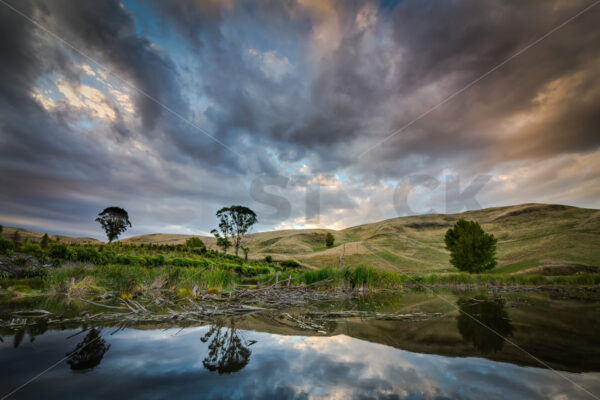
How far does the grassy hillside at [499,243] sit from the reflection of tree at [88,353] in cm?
2078

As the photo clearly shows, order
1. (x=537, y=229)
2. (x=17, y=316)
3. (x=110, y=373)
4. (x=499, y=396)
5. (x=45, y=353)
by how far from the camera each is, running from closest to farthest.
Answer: (x=499, y=396), (x=110, y=373), (x=45, y=353), (x=17, y=316), (x=537, y=229)

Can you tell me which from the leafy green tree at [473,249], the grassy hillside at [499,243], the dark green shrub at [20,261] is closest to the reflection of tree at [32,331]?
the dark green shrub at [20,261]

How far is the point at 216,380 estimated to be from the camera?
1.86 meters

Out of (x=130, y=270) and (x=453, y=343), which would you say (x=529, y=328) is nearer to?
(x=453, y=343)

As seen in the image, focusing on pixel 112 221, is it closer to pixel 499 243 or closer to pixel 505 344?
pixel 505 344

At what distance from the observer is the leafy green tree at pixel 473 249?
1286 inches

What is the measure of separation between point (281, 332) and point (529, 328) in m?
4.04

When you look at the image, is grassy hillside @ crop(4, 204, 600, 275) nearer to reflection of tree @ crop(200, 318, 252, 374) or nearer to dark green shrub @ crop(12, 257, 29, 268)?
dark green shrub @ crop(12, 257, 29, 268)

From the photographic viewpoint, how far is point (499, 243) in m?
52.0

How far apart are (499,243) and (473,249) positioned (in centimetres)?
2673

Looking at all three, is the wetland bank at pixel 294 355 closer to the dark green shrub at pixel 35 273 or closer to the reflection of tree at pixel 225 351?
the reflection of tree at pixel 225 351

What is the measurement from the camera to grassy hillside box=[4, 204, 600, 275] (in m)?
34.2

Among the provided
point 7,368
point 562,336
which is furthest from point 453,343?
point 7,368

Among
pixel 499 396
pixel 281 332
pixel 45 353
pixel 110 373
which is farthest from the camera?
pixel 281 332
